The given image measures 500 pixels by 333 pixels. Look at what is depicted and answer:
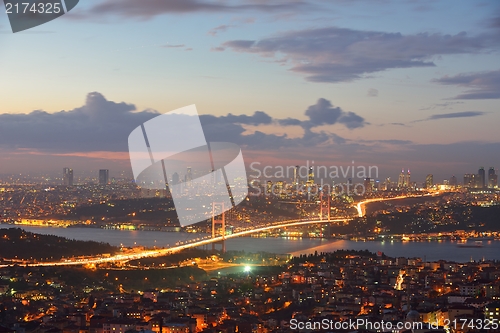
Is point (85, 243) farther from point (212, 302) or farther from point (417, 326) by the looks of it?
point (417, 326)

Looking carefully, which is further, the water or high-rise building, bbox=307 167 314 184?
high-rise building, bbox=307 167 314 184

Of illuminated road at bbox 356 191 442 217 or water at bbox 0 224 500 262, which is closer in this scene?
water at bbox 0 224 500 262

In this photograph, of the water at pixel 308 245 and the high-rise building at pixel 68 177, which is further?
the high-rise building at pixel 68 177

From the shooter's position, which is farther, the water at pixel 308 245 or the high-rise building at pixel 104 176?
the high-rise building at pixel 104 176

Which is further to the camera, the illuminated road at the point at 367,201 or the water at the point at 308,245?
the illuminated road at the point at 367,201

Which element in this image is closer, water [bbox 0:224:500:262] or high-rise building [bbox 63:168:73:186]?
water [bbox 0:224:500:262]

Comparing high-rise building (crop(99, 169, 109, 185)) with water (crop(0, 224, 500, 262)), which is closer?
water (crop(0, 224, 500, 262))

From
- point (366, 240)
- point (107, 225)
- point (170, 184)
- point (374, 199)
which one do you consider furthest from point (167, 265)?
point (374, 199)

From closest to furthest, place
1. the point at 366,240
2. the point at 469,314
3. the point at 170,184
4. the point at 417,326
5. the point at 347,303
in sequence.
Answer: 1. the point at 417,326
2. the point at 469,314
3. the point at 347,303
4. the point at 170,184
5. the point at 366,240

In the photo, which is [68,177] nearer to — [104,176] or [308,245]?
[104,176]
